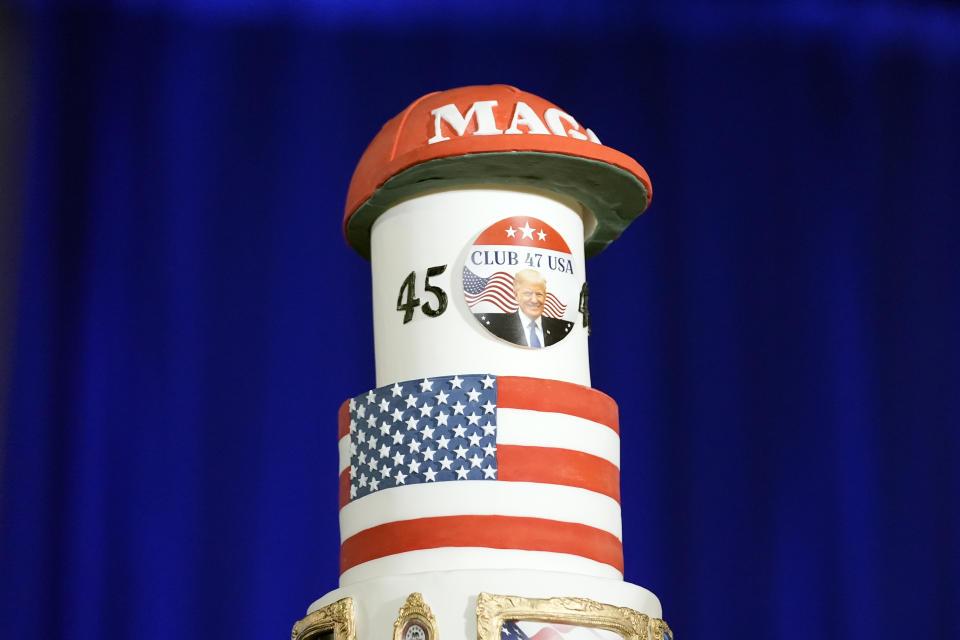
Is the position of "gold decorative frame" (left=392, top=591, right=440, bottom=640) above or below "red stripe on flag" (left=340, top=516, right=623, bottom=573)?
below

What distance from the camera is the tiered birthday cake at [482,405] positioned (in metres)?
6.68

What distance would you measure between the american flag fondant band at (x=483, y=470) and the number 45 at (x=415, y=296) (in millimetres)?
345

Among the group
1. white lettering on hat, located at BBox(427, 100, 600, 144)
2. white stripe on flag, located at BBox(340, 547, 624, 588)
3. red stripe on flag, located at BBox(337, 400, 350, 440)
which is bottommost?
white stripe on flag, located at BBox(340, 547, 624, 588)

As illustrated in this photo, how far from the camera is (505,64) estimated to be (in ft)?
38.6

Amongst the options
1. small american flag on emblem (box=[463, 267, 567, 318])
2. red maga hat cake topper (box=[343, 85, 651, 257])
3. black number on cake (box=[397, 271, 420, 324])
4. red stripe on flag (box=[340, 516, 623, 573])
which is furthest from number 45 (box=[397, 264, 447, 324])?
red stripe on flag (box=[340, 516, 623, 573])

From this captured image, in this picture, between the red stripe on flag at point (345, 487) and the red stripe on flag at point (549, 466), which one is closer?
the red stripe on flag at point (549, 466)

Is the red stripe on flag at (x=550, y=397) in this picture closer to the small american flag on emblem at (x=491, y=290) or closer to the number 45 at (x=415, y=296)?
the small american flag on emblem at (x=491, y=290)

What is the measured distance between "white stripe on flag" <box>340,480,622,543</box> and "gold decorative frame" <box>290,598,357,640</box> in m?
0.40

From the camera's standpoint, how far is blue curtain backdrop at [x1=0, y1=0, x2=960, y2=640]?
10234 mm

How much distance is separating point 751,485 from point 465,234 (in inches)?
178

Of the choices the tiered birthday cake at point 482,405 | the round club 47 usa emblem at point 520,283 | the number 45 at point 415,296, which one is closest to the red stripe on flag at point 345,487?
the tiered birthday cake at point 482,405

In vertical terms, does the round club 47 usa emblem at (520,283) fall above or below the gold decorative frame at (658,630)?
above

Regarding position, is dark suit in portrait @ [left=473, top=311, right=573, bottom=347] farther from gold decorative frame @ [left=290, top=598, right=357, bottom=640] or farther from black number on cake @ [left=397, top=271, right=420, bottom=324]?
gold decorative frame @ [left=290, top=598, right=357, bottom=640]

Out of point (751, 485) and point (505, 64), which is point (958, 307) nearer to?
point (751, 485)
